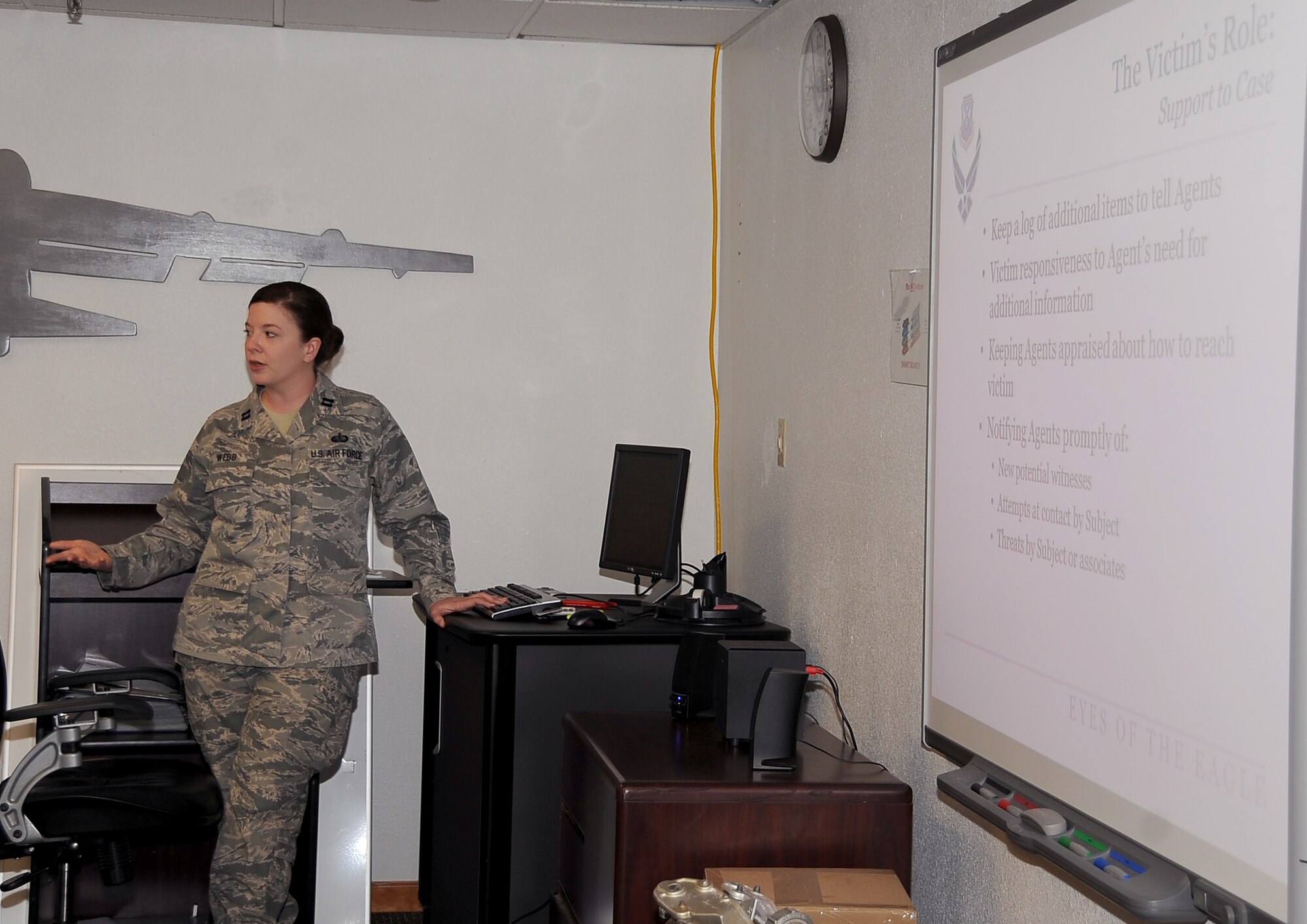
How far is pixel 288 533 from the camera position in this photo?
102 inches

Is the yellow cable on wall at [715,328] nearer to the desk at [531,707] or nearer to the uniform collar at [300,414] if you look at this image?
the desk at [531,707]

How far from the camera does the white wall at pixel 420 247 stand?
10.5 feet

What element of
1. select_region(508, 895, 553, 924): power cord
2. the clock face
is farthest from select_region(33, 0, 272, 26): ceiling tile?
select_region(508, 895, 553, 924): power cord

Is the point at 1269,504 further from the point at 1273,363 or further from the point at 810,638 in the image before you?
the point at 810,638

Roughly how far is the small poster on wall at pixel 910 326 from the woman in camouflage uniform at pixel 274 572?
1116mm

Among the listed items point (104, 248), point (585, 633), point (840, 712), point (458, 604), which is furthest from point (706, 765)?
point (104, 248)

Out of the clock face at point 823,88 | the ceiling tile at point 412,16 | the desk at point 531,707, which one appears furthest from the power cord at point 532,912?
the ceiling tile at point 412,16

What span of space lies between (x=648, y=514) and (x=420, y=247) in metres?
1.05

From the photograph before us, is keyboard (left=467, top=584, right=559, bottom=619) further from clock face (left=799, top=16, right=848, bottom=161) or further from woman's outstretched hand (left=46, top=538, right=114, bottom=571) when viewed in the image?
clock face (left=799, top=16, right=848, bottom=161)

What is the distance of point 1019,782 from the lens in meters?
1.56

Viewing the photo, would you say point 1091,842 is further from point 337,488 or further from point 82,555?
point 82,555

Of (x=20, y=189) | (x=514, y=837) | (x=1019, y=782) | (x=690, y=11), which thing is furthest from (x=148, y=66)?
(x=1019, y=782)

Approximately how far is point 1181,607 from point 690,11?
231 centimetres

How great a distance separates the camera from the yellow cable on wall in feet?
11.4
